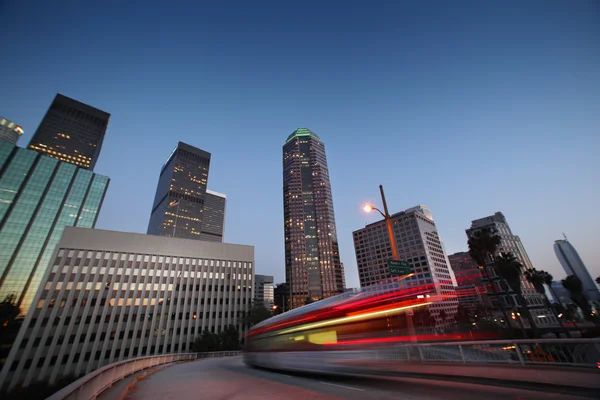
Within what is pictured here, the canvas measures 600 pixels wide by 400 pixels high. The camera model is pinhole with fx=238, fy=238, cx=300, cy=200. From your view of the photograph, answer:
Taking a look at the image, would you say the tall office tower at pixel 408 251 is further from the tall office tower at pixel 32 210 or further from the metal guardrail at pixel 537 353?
the tall office tower at pixel 32 210

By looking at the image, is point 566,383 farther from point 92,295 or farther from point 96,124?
point 96,124

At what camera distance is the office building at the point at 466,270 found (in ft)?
429

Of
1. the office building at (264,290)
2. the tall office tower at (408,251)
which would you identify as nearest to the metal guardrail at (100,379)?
the tall office tower at (408,251)

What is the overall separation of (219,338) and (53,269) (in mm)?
47273

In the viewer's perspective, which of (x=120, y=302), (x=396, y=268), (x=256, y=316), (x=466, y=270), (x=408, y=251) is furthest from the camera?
(x=466, y=270)

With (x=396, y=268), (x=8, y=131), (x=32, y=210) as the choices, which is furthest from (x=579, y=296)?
(x=8, y=131)

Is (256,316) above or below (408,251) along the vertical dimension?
below

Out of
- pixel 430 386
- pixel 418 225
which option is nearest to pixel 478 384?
pixel 430 386

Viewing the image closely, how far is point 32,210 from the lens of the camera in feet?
310

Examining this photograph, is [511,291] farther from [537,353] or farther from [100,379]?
[100,379]

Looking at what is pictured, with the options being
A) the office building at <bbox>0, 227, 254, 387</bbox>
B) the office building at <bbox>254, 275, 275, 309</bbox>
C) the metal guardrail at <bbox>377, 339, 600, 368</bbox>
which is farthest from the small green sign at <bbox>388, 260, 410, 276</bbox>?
the office building at <bbox>254, 275, 275, 309</bbox>

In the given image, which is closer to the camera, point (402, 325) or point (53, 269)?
point (402, 325)

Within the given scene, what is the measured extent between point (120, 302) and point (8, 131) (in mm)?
161074

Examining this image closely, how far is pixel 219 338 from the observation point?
200 feet
